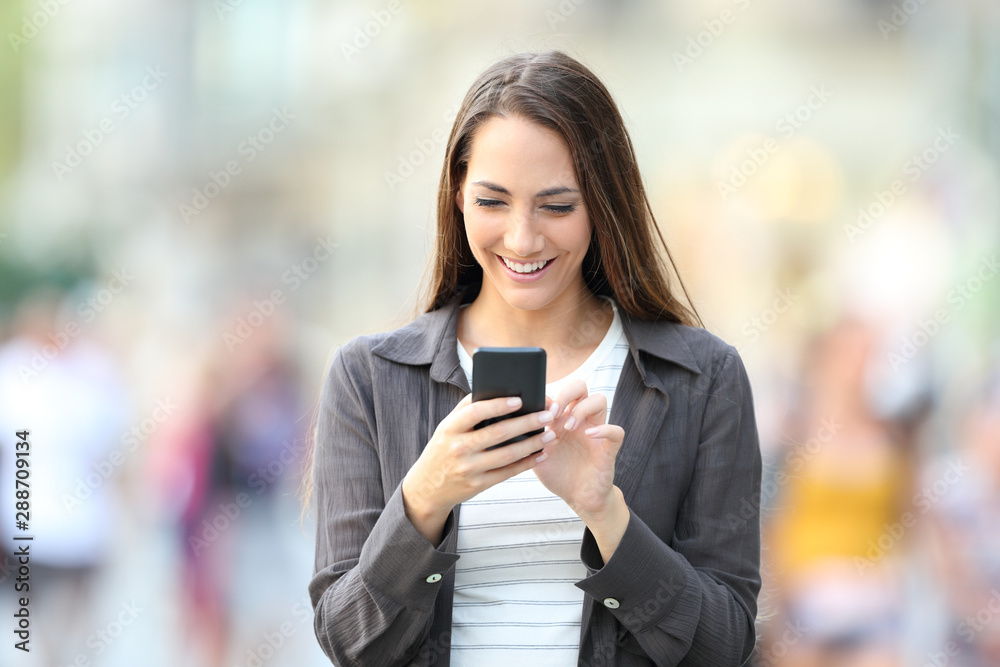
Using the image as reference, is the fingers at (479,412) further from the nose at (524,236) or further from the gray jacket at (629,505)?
the nose at (524,236)

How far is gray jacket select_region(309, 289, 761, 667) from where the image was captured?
1637mm

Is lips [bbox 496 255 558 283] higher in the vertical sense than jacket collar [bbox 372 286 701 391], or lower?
higher

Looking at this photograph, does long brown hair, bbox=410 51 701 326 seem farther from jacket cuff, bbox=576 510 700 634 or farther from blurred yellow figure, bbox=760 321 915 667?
blurred yellow figure, bbox=760 321 915 667

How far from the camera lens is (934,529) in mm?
4062

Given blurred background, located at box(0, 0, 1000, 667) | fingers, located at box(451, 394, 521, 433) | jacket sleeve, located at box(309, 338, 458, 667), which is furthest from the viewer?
blurred background, located at box(0, 0, 1000, 667)

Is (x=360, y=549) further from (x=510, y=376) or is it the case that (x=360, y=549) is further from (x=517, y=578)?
(x=510, y=376)

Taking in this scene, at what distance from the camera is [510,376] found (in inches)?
61.0

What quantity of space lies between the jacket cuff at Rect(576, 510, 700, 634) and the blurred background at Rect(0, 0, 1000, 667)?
2503mm

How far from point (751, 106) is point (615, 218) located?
10.5 feet

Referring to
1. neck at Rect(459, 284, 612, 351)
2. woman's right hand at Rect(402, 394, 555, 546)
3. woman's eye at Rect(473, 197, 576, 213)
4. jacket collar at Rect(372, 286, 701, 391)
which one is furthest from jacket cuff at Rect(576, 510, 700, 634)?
woman's eye at Rect(473, 197, 576, 213)

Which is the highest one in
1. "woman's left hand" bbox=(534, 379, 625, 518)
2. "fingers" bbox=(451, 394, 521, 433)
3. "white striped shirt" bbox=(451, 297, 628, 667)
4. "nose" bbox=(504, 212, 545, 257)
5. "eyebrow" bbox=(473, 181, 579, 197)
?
"eyebrow" bbox=(473, 181, 579, 197)

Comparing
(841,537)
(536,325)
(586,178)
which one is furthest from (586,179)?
(841,537)

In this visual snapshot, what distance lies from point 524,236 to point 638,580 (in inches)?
26.1

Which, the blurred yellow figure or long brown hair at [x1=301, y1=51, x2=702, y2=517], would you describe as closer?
long brown hair at [x1=301, y1=51, x2=702, y2=517]
